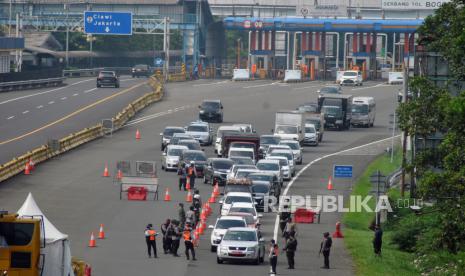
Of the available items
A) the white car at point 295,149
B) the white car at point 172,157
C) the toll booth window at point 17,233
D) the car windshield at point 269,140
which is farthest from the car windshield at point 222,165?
the toll booth window at point 17,233

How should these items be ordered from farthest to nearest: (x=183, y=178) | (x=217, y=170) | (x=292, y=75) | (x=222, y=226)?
(x=292, y=75) → (x=217, y=170) → (x=183, y=178) → (x=222, y=226)

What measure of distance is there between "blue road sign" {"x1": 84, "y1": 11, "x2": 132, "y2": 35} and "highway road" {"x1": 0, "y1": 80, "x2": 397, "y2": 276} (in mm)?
14892

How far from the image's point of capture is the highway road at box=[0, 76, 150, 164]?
72.4 metres

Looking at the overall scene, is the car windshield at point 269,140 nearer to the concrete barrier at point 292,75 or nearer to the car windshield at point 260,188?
the car windshield at point 260,188

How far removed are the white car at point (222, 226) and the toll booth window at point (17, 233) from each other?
1409 cm

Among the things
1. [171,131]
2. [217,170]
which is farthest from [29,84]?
[217,170]

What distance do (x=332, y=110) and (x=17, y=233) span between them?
6114cm

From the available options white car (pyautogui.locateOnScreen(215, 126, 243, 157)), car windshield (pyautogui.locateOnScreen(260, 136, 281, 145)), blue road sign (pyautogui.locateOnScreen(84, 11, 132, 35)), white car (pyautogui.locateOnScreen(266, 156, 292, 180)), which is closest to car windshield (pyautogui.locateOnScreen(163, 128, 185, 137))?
white car (pyautogui.locateOnScreen(215, 126, 243, 157))

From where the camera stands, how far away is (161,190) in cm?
5547

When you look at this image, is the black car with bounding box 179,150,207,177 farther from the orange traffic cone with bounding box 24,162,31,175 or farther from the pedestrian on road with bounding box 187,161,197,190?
the orange traffic cone with bounding box 24,162,31,175

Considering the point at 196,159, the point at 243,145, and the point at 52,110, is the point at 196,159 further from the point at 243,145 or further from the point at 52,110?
the point at 52,110

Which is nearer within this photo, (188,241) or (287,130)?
(188,241)

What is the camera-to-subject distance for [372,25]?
13675cm

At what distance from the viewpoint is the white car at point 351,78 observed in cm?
12200
